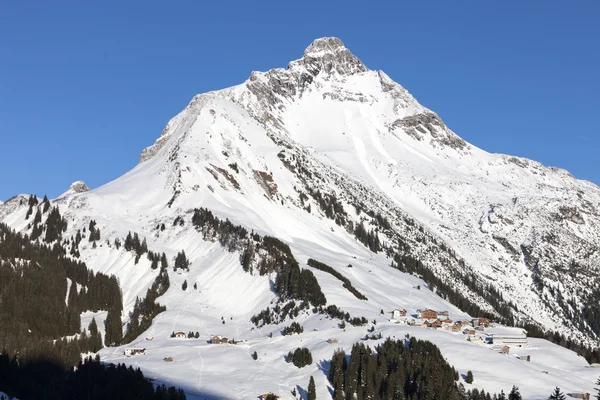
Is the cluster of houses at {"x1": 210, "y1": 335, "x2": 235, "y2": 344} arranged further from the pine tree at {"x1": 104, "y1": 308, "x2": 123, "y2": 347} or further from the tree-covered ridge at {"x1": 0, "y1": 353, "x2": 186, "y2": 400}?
the tree-covered ridge at {"x1": 0, "y1": 353, "x2": 186, "y2": 400}

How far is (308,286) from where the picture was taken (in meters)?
157

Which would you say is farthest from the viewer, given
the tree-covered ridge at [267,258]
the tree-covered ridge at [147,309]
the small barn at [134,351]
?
the tree-covered ridge at [267,258]

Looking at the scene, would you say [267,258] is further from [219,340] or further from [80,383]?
[80,383]

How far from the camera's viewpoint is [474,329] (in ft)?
522

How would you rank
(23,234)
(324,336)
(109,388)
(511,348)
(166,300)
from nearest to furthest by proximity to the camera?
(109,388)
(324,336)
(511,348)
(166,300)
(23,234)

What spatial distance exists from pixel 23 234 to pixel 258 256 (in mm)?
70014

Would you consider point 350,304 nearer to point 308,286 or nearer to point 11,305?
point 308,286

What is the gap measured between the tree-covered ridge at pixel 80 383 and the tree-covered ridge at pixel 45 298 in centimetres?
922

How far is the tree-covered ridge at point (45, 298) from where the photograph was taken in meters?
136

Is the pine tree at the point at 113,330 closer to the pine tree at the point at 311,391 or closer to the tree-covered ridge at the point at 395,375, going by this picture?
the tree-covered ridge at the point at 395,375

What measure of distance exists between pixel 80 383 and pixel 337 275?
92446 millimetres

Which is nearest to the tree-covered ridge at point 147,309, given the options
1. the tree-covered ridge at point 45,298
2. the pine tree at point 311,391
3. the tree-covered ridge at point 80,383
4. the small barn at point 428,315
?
the tree-covered ridge at point 45,298

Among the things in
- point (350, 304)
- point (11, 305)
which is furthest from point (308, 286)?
point (11, 305)

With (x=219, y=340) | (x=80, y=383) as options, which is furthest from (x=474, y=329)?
(x=80, y=383)
